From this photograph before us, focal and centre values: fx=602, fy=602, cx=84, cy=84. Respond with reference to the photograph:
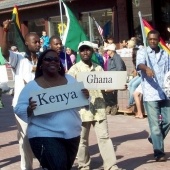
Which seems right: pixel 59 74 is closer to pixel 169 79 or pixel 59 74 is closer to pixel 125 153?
pixel 169 79

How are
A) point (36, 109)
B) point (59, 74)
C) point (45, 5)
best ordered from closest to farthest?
1. point (36, 109)
2. point (59, 74)
3. point (45, 5)

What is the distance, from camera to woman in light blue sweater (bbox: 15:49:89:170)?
5461 mm

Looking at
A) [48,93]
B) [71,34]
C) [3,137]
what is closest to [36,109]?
[48,93]

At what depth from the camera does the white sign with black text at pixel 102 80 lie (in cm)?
750

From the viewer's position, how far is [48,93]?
18.6 ft

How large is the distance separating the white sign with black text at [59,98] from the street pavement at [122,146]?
2.67 meters

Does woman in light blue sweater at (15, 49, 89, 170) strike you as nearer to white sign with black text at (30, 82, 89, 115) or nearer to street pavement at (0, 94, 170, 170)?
white sign with black text at (30, 82, 89, 115)

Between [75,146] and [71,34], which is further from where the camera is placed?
[71,34]

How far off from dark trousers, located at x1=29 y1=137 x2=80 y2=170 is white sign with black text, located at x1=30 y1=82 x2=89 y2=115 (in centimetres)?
27

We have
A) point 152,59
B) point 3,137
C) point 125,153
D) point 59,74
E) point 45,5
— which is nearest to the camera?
point 59,74

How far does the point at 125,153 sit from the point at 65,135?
3902 millimetres

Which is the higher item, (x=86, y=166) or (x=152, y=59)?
(x=152, y=59)

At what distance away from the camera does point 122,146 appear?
393 inches

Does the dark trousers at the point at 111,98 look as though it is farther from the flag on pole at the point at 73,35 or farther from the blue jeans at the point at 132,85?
the flag on pole at the point at 73,35
